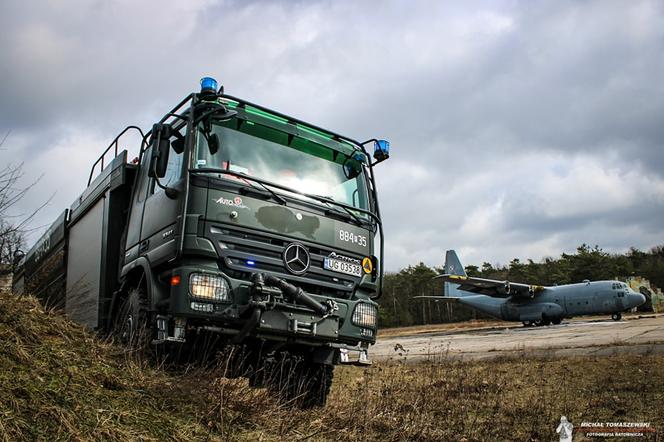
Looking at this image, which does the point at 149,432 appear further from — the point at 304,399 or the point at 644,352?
the point at 644,352

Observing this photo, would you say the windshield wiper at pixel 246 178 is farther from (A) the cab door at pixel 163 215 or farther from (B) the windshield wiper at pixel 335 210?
(B) the windshield wiper at pixel 335 210

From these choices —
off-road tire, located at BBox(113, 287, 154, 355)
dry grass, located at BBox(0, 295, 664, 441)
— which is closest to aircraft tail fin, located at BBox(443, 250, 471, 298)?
dry grass, located at BBox(0, 295, 664, 441)

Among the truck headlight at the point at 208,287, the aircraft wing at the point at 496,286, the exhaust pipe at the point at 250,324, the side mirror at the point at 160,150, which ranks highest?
the aircraft wing at the point at 496,286

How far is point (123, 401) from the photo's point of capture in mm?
4078

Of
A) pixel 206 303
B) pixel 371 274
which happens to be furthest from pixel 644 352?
pixel 206 303

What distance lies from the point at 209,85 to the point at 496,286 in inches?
1381

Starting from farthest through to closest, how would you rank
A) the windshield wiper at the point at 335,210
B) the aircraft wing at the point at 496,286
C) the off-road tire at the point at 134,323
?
1. the aircraft wing at the point at 496,286
2. the windshield wiper at the point at 335,210
3. the off-road tire at the point at 134,323

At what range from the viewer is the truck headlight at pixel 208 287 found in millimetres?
5098

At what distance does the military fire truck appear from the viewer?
17.3 feet

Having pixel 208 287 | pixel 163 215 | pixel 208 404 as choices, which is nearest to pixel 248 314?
pixel 208 287

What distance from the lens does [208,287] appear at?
202 inches

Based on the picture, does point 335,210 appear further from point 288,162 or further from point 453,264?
point 453,264

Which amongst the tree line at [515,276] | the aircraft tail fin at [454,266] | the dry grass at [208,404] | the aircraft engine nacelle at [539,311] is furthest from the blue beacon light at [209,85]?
the tree line at [515,276]

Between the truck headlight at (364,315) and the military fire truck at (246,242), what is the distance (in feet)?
0.05
